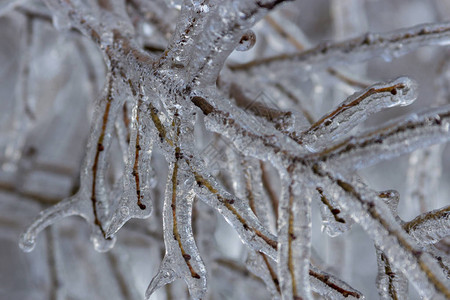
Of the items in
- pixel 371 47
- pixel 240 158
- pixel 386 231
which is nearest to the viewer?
pixel 386 231

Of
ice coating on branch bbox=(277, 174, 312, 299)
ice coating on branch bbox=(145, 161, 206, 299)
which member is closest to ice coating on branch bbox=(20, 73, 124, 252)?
ice coating on branch bbox=(145, 161, 206, 299)

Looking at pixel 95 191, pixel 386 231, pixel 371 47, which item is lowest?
pixel 95 191

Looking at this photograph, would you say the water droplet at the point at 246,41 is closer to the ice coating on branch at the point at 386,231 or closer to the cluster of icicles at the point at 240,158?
the cluster of icicles at the point at 240,158

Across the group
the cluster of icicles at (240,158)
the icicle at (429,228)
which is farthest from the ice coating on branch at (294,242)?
the icicle at (429,228)

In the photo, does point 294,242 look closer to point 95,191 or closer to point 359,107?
point 359,107

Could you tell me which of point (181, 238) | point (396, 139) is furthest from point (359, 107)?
point (181, 238)

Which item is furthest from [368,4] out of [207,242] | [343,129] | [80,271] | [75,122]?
[343,129]

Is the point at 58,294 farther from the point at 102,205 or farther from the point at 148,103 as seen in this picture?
the point at 148,103

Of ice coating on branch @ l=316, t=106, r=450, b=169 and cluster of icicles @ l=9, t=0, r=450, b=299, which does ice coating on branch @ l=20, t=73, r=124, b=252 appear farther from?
ice coating on branch @ l=316, t=106, r=450, b=169

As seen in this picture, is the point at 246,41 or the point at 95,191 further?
the point at 95,191
